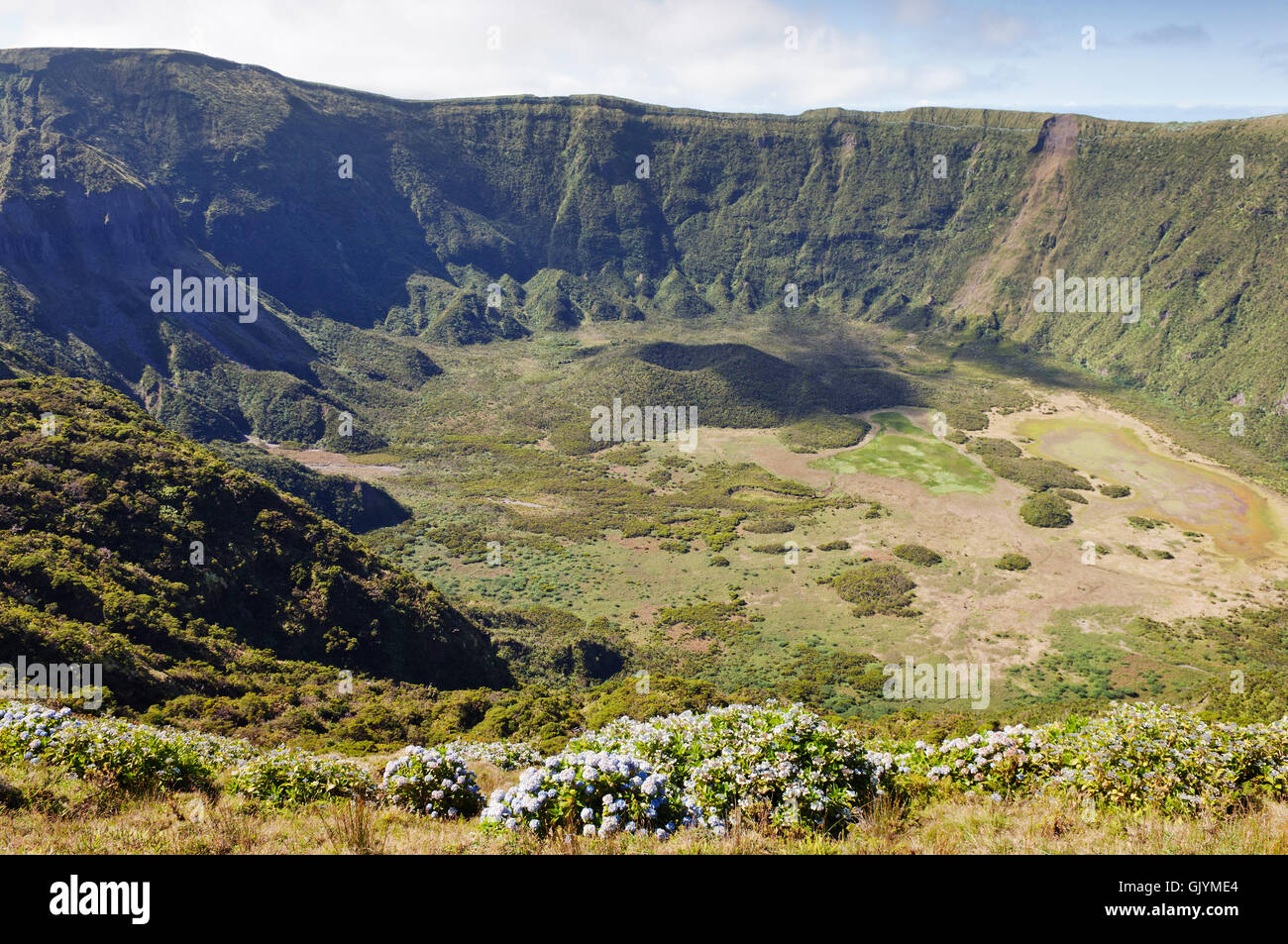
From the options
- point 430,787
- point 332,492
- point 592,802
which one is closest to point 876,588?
point 430,787

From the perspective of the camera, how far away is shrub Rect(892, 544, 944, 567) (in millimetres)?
67750

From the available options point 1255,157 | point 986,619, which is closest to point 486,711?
point 986,619

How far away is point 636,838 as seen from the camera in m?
8.43

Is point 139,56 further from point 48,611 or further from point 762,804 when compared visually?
point 762,804

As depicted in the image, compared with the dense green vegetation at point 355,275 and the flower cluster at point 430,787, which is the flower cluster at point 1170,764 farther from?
the dense green vegetation at point 355,275

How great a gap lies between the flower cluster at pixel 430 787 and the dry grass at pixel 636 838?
2.04 feet

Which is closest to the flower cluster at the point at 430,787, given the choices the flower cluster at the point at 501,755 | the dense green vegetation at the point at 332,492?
the flower cluster at the point at 501,755

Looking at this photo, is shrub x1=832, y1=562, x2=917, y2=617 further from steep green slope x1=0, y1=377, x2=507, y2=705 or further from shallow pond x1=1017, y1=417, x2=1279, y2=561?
shallow pond x1=1017, y1=417, x2=1279, y2=561

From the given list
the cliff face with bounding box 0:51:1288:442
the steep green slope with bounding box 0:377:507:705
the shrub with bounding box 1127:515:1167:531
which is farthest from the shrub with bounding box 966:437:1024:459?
the steep green slope with bounding box 0:377:507:705

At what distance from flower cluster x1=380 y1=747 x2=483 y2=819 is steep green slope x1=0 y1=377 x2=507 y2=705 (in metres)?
20.1

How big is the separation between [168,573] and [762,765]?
3772 cm

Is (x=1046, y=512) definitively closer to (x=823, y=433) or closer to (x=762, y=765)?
(x=823, y=433)

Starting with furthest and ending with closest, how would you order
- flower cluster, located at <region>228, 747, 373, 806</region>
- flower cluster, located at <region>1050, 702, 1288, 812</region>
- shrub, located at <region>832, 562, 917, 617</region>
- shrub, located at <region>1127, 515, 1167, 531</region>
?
shrub, located at <region>1127, 515, 1167, 531</region>, shrub, located at <region>832, 562, 917, 617</region>, flower cluster, located at <region>228, 747, 373, 806</region>, flower cluster, located at <region>1050, 702, 1288, 812</region>

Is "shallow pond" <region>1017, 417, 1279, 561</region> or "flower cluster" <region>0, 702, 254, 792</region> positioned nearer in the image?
"flower cluster" <region>0, 702, 254, 792</region>
